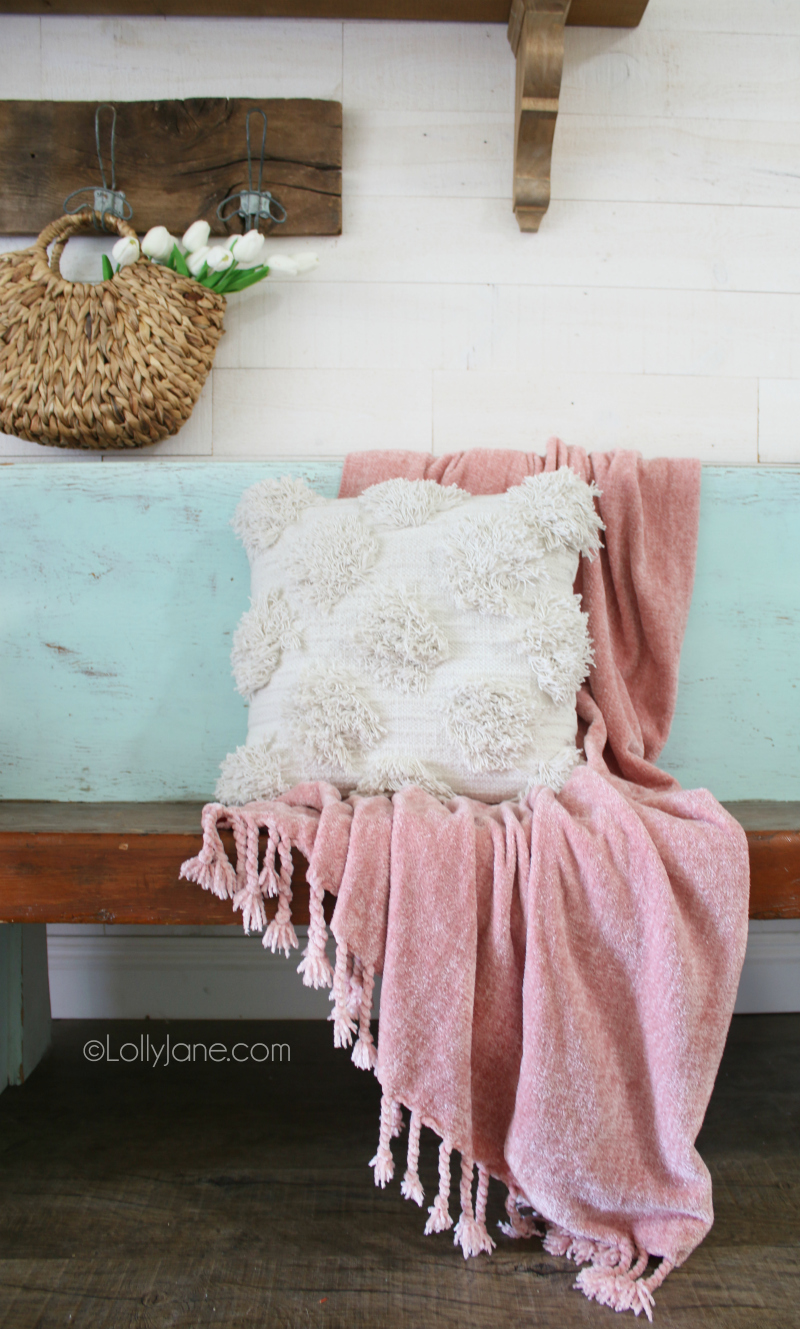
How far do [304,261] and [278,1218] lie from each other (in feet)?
4.49

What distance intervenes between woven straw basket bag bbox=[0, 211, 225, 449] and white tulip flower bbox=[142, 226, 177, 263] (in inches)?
0.8

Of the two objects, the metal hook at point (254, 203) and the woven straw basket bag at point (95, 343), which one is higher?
→ the metal hook at point (254, 203)

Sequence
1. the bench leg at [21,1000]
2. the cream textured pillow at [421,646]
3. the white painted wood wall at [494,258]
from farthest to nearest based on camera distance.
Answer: the white painted wood wall at [494,258], the bench leg at [21,1000], the cream textured pillow at [421,646]

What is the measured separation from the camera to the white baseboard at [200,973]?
1.47m

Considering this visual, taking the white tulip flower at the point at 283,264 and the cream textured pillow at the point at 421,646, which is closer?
the cream textured pillow at the point at 421,646

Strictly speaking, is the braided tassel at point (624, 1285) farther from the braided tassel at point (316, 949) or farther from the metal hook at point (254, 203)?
the metal hook at point (254, 203)

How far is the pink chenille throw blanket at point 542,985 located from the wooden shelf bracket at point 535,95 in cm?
107

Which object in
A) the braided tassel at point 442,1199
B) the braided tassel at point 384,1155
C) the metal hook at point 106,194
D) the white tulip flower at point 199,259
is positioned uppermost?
the metal hook at point 106,194

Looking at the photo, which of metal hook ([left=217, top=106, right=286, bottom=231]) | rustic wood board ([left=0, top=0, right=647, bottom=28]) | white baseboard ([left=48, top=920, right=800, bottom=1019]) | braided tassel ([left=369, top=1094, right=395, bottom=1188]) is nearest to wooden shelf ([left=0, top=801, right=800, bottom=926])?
braided tassel ([left=369, top=1094, right=395, bottom=1188])

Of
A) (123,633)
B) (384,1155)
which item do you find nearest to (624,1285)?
(384,1155)

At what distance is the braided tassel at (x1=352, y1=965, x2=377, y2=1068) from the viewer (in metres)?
0.81

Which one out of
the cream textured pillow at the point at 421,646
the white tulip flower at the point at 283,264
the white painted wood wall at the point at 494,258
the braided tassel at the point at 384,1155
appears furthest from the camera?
the white painted wood wall at the point at 494,258

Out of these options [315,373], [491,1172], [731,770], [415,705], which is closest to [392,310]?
[315,373]

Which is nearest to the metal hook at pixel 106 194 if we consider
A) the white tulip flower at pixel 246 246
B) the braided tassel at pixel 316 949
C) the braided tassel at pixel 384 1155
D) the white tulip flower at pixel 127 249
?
the white tulip flower at pixel 127 249
